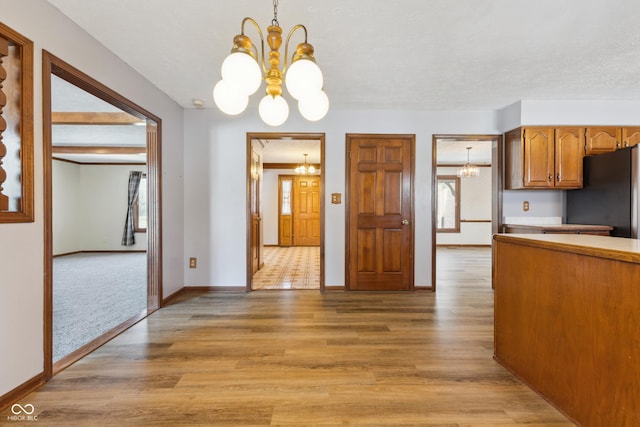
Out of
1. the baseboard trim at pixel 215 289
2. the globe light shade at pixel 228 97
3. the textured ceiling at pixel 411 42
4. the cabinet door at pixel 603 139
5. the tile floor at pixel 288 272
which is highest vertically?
the textured ceiling at pixel 411 42

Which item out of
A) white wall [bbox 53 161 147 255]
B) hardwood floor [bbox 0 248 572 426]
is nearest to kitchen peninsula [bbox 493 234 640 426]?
hardwood floor [bbox 0 248 572 426]

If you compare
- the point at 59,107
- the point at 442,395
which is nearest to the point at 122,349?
the point at 442,395

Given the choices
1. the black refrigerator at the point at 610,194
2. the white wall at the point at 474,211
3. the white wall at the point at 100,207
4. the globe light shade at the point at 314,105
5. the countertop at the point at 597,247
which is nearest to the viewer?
the countertop at the point at 597,247

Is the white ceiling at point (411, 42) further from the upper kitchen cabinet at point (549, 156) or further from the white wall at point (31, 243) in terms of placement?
the upper kitchen cabinet at point (549, 156)

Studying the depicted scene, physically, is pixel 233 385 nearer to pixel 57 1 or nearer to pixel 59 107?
pixel 57 1

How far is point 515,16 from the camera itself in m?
2.01

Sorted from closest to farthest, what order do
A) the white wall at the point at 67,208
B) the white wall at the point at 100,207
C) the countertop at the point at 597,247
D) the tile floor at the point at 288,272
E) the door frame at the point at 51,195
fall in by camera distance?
the countertop at the point at 597,247, the door frame at the point at 51,195, the tile floor at the point at 288,272, the white wall at the point at 67,208, the white wall at the point at 100,207

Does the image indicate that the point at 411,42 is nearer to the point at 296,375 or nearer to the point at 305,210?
the point at 296,375

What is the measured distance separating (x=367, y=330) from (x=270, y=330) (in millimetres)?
878

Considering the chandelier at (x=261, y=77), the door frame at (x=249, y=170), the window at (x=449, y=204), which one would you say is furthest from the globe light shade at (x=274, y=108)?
the window at (x=449, y=204)

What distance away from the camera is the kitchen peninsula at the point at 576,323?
124cm

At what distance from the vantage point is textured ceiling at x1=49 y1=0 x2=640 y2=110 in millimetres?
1940

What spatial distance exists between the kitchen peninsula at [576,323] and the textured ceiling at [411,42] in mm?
1539

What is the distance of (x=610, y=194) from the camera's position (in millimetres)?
3334
